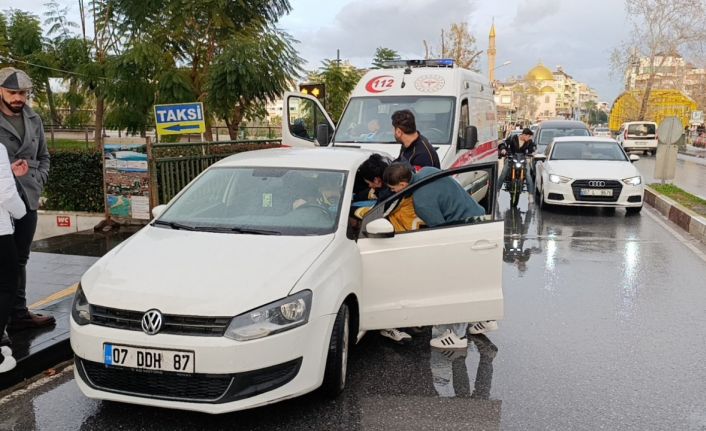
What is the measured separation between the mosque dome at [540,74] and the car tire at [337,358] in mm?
171344

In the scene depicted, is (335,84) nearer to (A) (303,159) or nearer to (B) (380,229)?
(A) (303,159)

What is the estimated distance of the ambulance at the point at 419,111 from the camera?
9344 millimetres

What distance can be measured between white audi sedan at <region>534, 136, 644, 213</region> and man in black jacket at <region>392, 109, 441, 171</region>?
6273 millimetres

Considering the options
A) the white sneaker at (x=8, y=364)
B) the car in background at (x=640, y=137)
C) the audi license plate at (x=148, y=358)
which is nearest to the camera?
the audi license plate at (x=148, y=358)

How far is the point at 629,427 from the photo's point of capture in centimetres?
371

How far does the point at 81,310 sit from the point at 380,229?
1969 mm

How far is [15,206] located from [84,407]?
4.46ft

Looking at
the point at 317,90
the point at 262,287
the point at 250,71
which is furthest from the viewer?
the point at 250,71

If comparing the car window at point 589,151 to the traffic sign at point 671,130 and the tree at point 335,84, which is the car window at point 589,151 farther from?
the tree at point 335,84

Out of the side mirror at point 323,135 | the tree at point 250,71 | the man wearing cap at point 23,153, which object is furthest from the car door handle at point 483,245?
the tree at point 250,71

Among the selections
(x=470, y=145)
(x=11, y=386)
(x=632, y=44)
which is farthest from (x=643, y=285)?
(x=632, y=44)

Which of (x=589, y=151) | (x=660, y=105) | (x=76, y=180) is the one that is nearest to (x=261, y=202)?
(x=76, y=180)

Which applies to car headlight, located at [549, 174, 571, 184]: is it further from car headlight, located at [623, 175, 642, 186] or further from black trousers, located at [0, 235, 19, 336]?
black trousers, located at [0, 235, 19, 336]

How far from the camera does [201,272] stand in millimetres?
3695
